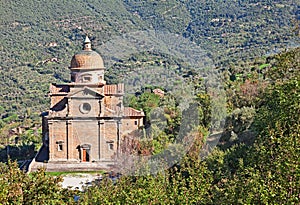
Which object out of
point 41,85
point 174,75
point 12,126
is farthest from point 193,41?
point 12,126

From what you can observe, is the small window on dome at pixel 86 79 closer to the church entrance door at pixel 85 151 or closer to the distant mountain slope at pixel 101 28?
the church entrance door at pixel 85 151

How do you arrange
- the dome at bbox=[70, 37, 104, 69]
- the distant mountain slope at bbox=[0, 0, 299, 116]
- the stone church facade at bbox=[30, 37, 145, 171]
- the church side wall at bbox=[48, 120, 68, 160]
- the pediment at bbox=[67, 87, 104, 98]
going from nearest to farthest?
the pediment at bbox=[67, 87, 104, 98]
the stone church facade at bbox=[30, 37, 145, 171]
the church side wall at bbox=[48, 120, 68, 160]
the dome at bbox=[70, 37, 104, 69]
the distant mountain slope at bbox=[0, 0, 299, 116]

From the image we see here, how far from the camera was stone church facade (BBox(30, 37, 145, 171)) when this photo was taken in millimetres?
27484

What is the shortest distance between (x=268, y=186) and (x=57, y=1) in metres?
83.9

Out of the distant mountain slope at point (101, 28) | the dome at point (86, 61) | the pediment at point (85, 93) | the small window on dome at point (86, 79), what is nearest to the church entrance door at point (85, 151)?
the pediment at point (85, 93)

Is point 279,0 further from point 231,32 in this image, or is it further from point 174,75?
point 174,75

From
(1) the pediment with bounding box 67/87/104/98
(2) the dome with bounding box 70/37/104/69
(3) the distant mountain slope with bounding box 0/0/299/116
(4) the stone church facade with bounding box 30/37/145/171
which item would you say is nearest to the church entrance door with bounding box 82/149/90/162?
(4) the stone church facade with bounding box 30/37/145/171

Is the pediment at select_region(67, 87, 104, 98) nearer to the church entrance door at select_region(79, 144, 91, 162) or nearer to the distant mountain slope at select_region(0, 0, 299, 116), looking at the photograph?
the church entrance door at select_region(79, 144, 91, 162)

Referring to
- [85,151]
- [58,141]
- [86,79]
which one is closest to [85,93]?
[86,79]

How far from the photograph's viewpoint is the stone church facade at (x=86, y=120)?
27484mm

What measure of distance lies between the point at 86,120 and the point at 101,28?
56657 mm

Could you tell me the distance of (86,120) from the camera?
91.4ft

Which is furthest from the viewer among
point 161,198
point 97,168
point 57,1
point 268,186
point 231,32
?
point 57,1

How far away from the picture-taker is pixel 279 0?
81.7 meters
